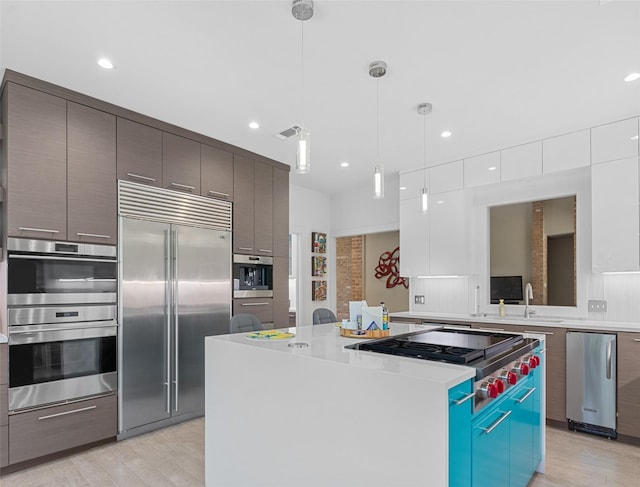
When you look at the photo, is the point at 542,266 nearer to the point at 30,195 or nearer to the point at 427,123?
the point at 427,123

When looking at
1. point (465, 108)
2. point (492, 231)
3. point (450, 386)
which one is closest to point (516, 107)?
point (465, 108)

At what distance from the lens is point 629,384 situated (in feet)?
10.9

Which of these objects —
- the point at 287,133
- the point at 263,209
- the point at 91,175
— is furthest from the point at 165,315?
the point at 287,133

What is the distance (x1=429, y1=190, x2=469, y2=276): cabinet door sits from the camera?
4.70m

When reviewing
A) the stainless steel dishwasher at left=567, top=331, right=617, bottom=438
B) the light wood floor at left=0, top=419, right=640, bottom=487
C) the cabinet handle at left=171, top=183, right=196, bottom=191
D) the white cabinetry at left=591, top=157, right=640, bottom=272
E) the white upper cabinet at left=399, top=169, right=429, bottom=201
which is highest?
the white upper cabinet at left=399, top=169, right=429, bottom=201

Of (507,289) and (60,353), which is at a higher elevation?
(507,289)

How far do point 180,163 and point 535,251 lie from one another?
380 cm

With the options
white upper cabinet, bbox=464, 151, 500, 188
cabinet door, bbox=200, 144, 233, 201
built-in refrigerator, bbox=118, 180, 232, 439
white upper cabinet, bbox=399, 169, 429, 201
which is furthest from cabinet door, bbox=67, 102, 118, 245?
white upper cabinet, bbox=464, 151, 500, 188

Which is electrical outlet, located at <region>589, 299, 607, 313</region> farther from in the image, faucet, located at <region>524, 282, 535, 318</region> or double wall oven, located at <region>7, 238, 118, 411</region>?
double wall oven, located at <region>7, 238, 118, 411</region>

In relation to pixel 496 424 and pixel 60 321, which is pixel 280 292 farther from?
pixel 496 424

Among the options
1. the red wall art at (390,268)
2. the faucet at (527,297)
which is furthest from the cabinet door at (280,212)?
the red wall art at (390,268)

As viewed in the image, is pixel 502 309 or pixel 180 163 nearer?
pixel 180 163

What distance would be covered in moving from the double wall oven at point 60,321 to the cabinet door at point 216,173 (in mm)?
1156

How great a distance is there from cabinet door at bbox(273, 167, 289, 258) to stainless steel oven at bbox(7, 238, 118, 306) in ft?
6.40
